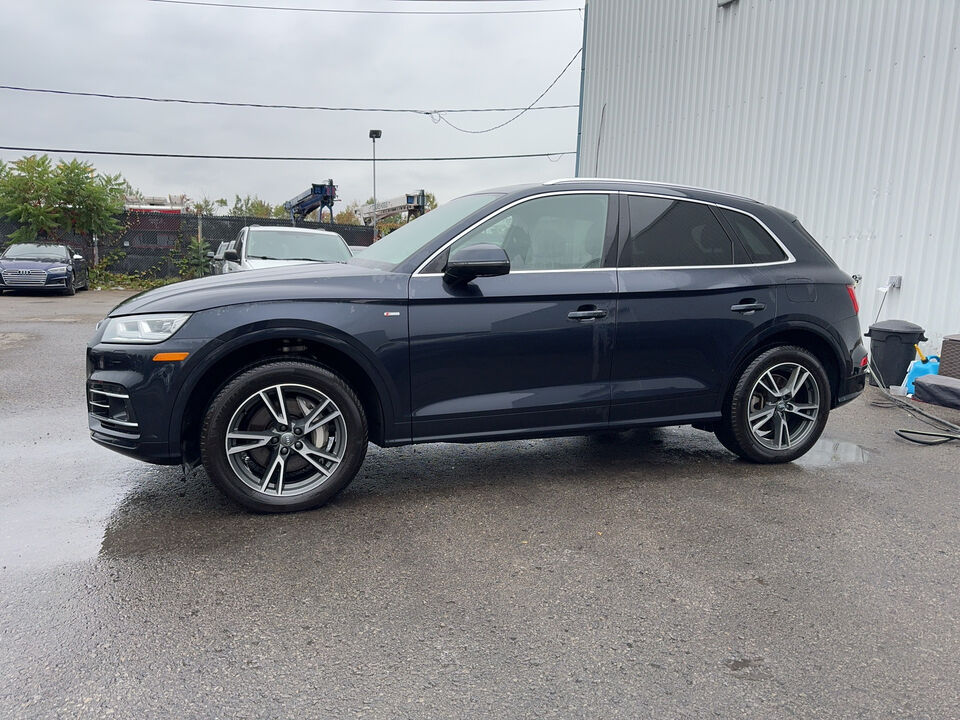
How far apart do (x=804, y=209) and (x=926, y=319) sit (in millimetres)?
2367

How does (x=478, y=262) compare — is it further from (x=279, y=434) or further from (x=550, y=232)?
(x=279, y=434)

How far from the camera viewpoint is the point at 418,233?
4.44 meters

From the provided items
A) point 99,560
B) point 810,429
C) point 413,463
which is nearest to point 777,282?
point 810,429

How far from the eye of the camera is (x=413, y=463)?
482 centimetres

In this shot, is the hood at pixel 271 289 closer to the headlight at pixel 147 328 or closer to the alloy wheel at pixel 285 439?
the headlight at pixel 147 328

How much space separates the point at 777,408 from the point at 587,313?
1581 millimetres

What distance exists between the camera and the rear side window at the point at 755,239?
15.4 ft

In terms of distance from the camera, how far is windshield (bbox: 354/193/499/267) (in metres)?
4.21

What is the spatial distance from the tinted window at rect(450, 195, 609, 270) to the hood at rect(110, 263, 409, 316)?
1.60 ft

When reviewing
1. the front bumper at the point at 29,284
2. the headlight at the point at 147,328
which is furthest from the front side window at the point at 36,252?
the headlight at the point at 147,328

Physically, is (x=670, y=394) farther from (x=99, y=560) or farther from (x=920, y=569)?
(x=99, y=560)

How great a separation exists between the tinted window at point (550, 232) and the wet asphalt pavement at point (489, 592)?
1352 mm

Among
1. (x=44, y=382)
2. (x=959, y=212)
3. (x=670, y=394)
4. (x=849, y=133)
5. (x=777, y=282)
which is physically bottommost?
(x=44, y=382)

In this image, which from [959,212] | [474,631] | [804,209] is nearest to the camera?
[474,631]
